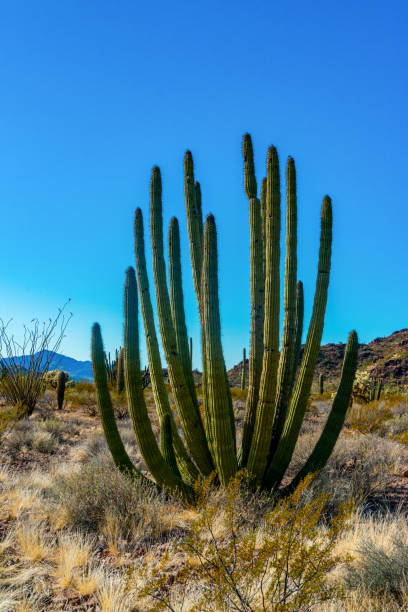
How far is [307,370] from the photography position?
6.10m

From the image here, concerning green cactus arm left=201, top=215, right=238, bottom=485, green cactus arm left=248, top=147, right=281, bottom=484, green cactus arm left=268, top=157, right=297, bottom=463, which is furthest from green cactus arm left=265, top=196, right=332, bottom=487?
green cactus arm left=201, top=215, right=238, bottom=485

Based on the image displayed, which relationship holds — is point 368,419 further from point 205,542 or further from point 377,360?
point 377,360

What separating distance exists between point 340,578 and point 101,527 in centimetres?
266

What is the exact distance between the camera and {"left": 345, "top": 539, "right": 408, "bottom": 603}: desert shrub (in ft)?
11.1

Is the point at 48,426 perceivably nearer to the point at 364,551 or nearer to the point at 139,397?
the point at 139,397

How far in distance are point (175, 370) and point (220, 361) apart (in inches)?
30.7

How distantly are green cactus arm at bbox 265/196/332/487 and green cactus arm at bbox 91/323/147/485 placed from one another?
5.84 ft

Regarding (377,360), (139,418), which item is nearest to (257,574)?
(139,418)

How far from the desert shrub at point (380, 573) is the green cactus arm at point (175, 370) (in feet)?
8.42

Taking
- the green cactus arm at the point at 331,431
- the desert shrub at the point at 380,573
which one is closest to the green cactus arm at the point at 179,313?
the green cactus arm at the point at 331,431

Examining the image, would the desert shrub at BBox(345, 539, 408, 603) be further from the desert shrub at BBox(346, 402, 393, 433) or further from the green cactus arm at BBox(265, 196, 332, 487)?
the desert shrub at BBox(346, 402, 393, 433)

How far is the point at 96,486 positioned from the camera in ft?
18.1

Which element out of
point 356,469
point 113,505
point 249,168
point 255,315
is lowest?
point 356,469

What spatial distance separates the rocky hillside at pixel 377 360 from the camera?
46.6 meters
